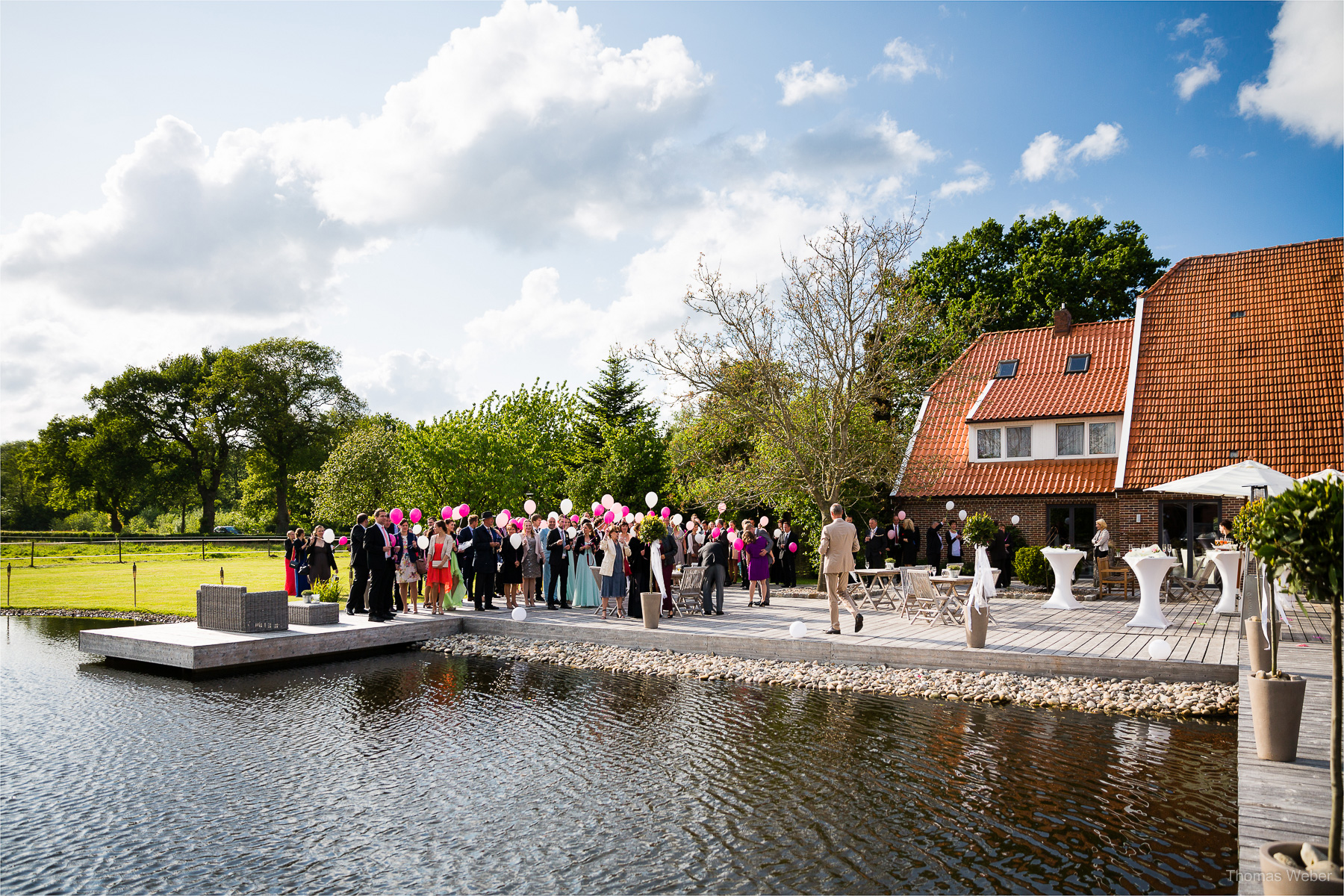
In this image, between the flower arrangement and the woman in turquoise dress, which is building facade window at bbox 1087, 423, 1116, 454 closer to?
the flower arrangement

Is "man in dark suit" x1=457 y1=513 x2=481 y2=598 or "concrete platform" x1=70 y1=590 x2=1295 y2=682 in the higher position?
"man in dark suit" x1=457 y1=513 x2=481 y2=598

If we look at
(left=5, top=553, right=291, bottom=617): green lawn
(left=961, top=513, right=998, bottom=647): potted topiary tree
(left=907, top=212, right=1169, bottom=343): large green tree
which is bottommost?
(left=5, top=553, right=291, bottom=617): green lawn

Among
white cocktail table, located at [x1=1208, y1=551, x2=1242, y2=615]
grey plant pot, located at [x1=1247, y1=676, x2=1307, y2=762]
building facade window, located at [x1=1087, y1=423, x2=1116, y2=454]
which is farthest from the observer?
building facade window, located at [x1=1087, y1=423, x2=1116, y2=454]

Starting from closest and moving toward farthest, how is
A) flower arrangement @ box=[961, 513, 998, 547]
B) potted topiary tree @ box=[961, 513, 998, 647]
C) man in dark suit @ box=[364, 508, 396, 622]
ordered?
potted topiary tree @ box=[961, 513, 998, 647] → man in dark suit @ box=[364, 508, 396, 622] → flower arrangement @ box=[961, 513, 998, 547]

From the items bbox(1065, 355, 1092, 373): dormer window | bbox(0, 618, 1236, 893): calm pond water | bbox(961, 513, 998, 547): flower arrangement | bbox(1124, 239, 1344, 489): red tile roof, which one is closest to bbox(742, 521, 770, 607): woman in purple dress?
bbox(961, 513, 998, 547): flower arrangement

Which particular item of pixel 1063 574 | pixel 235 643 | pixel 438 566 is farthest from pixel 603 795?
pixel 1063 574

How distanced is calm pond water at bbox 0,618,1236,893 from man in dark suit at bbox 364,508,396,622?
4.36 meters

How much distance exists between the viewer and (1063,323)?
28.2 metres

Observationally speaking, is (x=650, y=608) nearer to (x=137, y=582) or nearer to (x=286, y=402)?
(x=137, y=582)

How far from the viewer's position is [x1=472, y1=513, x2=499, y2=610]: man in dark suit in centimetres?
1689

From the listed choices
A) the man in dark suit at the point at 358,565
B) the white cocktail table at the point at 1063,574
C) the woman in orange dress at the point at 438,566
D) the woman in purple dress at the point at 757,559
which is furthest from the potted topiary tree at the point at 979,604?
the man in dark suit at the point at 358,565

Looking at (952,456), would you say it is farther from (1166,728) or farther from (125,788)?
(125,788)

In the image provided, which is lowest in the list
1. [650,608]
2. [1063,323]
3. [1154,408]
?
[650,608]

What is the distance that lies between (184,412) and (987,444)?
→ 48.4 m
